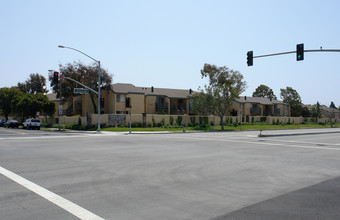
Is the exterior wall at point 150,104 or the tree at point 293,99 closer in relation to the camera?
the exterior wall at point 150,104

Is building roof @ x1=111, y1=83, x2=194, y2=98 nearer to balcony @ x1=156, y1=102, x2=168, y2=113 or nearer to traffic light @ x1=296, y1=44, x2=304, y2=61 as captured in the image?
balcony @ x1=156, y1=102, x2=168, y2=113

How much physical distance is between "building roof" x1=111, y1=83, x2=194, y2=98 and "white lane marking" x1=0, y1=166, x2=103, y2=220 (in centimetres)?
4310

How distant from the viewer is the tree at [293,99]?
3346 inches

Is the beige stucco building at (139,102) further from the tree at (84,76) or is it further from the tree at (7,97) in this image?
the tree at (7,97)

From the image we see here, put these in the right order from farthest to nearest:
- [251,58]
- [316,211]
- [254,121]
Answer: [254,121] → [251,58] → [316,211]

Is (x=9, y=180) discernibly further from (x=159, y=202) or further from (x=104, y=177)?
(x=159, y=202)

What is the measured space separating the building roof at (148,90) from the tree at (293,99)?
36.8m

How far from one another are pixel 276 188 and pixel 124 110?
45.3 metres

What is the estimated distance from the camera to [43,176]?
8.63m

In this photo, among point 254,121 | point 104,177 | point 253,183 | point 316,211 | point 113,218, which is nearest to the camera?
point 113,218

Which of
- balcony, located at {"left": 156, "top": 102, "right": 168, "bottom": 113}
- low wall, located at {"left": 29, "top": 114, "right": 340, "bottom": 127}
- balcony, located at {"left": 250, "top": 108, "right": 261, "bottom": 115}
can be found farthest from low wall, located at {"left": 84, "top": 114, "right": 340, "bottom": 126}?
balcony, located at {"left": 250, "top": 108, "right": 261, "bottom": 115}

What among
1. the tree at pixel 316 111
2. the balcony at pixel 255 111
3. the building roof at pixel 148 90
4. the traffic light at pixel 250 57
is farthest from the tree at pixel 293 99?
the traffic light at pixel 250 57

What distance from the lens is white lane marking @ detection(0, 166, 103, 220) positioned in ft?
17.4

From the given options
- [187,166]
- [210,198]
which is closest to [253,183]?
[210,198]
